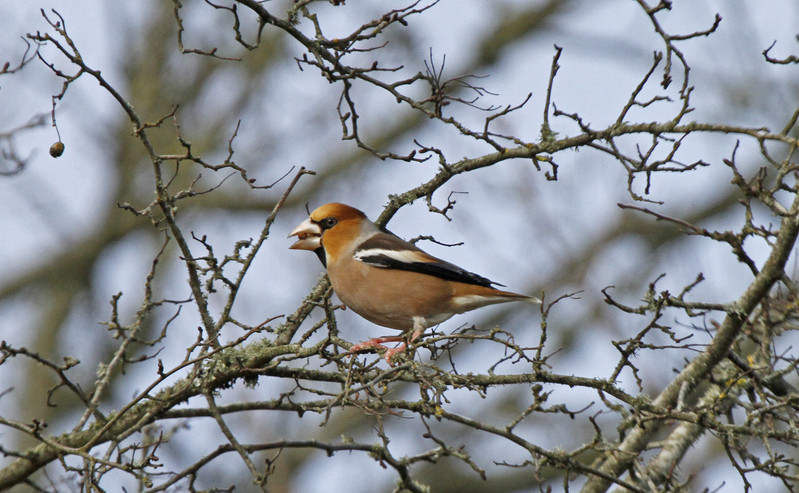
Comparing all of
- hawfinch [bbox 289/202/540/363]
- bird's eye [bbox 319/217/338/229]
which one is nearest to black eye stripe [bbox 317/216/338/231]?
bird's eye [bbox 319/217/338/229]

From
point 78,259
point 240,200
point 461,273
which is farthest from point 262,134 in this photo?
point 461,273

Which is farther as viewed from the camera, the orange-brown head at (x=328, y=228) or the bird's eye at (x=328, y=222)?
the bird's eye at (x=328, y=222)

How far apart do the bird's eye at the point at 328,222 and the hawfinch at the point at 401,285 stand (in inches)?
11.8

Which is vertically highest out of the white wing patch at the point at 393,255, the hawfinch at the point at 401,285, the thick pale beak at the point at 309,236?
the thick pale beak at the point at 309,236

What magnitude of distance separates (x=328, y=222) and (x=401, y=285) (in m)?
1.02

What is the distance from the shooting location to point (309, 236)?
20.2 feet

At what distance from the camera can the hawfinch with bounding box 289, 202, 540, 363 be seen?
5438 millimetres

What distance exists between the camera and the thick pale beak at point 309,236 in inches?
241

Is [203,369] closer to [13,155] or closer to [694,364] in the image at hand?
[13,155]

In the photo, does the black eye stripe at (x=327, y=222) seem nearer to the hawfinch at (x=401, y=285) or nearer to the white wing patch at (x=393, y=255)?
the hawfinch at (x=401, y=285)

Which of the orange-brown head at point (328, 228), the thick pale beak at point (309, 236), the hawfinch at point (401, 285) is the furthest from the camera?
the thick pale beak at point (309, 236)

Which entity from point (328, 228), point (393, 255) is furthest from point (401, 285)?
point (328, 228)

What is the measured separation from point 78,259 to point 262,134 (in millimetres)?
4141

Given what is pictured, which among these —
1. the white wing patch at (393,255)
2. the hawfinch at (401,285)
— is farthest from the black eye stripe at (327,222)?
the white wing patch at (393,255)
